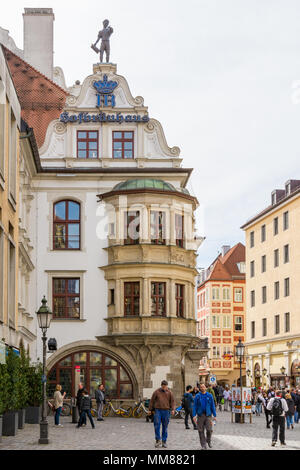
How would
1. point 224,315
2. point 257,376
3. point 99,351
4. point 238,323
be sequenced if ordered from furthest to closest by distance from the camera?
point 238,323 < point 224,315 < point 257,376 < point 99,351

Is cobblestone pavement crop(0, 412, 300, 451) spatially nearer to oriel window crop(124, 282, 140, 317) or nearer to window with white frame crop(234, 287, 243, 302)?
oriel window crop(124, 282, 140, 317)

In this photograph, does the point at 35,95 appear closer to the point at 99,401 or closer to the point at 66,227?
the point at 66,227

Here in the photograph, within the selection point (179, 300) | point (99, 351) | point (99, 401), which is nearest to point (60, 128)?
point (179, 300)

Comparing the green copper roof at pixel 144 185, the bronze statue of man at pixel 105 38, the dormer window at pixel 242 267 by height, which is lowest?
the green copper roof at pixel 144 185

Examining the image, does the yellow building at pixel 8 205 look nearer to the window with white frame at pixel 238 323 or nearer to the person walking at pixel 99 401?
the person walking at pixel 99 401

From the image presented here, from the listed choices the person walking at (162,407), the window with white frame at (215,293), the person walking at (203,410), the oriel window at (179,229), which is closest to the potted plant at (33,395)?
the person walking at (162,407)

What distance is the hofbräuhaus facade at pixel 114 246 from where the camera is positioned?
40.8 metres

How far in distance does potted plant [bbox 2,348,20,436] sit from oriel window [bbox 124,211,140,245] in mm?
15577

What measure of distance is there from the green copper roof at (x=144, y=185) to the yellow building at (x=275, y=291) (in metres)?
26.3

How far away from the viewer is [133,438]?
25297mm

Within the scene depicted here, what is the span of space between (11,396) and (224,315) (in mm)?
81085

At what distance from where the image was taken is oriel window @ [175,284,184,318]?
136 feet

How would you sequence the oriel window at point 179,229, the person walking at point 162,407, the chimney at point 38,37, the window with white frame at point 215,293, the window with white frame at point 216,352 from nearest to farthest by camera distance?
the person walking at point 162,407 → the oriel window at point 179,229 → the chimney at point 38,37 → the window with white frame at point 216,352 → the window with white frame at point 215,293

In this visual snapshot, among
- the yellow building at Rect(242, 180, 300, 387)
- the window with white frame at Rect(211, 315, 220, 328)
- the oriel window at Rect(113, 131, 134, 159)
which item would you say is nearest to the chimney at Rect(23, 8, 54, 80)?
the oriel window at Rect(113, 131, 134, 159)
